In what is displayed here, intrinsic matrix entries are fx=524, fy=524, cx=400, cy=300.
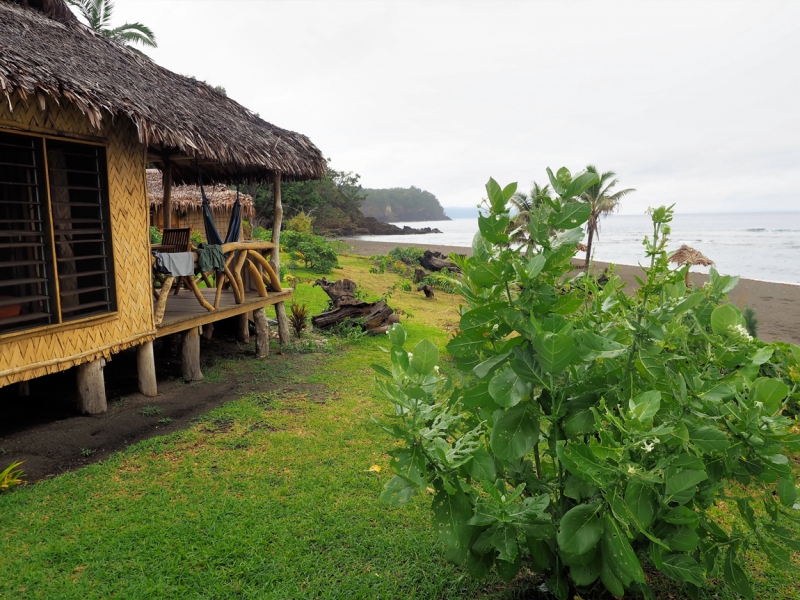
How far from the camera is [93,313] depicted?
200 inches

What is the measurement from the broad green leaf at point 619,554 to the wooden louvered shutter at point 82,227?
491 cm

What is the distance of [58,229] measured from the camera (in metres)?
5.09

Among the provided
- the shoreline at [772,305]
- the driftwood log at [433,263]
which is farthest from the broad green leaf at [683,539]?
the driftwood log at [433,263]

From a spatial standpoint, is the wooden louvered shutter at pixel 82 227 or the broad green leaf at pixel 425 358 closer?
the broad green leaf at pixel 425 358

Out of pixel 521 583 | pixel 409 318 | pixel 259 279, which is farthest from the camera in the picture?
pixel 409 318

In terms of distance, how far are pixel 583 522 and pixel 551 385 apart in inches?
15.3

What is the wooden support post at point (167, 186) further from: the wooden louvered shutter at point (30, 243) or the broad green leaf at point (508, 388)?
the broad green leaf at point (508, 388)

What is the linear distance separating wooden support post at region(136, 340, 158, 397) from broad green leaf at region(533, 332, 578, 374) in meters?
5.28

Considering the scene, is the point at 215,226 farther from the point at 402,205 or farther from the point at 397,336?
the point at 402,205

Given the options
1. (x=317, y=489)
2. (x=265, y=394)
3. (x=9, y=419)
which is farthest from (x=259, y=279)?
(x=317, y=489)

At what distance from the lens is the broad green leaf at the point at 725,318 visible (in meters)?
1.73

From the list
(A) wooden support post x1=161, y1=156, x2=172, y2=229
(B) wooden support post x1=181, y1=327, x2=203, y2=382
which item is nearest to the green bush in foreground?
(B) wooden support post x1=181, y1=327, x2=203, y2=382

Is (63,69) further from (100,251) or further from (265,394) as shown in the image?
(265,394)

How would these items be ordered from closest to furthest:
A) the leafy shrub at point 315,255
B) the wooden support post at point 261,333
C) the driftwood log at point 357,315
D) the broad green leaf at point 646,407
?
the broad green leaf at point 646,407 → the wooden support post at point 261,333 → the driftwood log at point 357,315 → the leafy shrub at point 315,255
